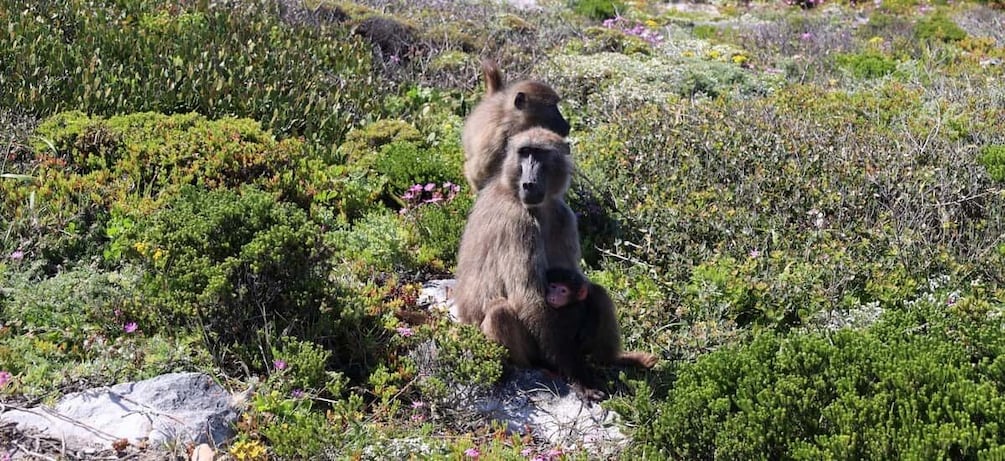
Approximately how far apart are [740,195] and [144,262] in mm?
4904

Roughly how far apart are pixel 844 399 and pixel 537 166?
6.88 ft

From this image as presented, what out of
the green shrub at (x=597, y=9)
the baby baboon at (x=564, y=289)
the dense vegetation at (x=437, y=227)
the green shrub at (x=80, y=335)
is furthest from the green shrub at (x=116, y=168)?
the green shrub at (x=597, y=9)

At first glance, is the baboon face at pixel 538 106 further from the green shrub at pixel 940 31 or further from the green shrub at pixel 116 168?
the green shrub at pixel 940 31

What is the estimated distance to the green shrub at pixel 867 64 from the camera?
1305 centimetres

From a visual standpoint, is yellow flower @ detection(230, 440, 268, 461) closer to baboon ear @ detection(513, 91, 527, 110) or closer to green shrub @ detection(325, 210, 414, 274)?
green shrub @ detection(325, 210, 414, 274)

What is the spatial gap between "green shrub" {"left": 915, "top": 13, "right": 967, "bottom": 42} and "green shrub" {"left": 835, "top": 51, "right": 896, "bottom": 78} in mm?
2989

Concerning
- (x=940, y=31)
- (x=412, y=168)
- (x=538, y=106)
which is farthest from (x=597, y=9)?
(x=538, y=106)

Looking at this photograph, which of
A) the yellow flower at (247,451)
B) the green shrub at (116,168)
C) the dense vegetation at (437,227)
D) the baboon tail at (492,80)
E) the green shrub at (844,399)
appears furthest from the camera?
the baboon tail at (492,80)

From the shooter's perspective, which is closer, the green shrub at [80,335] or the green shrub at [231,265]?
the green shrub at [80,335]

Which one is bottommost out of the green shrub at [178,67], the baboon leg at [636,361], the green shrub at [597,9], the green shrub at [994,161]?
the baboon leg at [636,361]

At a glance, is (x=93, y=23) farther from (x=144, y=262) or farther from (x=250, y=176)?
(x=144, y=262)

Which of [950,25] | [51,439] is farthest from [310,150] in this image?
[950,25]

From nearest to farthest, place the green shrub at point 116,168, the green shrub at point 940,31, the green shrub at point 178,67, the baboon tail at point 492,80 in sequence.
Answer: the green shrub at point 116,168, the baboon tail at point 492,80, the green shrub at point 178,67, the green shrub at point 940,31

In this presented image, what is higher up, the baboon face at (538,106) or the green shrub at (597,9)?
the baboon face at (538,106)
